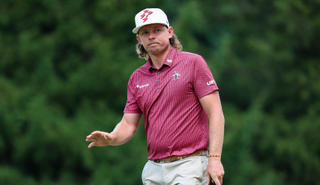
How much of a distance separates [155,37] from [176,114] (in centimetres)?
60

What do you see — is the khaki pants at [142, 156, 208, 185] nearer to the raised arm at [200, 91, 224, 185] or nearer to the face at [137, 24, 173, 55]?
the raised arm at [200, 91, 224, 185]

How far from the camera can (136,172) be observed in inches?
478

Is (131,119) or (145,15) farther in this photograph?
(131,119)

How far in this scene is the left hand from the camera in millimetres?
3170

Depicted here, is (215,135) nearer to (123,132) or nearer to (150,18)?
(123,132)

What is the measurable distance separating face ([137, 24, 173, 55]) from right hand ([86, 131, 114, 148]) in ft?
2.33

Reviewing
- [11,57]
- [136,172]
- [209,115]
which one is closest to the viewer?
[209,115]

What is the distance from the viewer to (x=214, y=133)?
328cm

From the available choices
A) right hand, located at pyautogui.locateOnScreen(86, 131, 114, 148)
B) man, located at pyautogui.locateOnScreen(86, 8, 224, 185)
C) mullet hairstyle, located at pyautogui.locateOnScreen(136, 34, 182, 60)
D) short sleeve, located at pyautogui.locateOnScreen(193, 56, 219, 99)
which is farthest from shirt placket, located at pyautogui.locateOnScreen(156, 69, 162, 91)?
right hand, located at pyautogui.locateOnScreen(86, 131, 114, 148)

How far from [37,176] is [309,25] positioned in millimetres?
10461

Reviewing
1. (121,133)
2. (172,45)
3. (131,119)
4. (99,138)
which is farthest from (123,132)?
(172,45)

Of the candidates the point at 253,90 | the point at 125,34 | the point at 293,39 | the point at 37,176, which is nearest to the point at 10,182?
the point at 37,176

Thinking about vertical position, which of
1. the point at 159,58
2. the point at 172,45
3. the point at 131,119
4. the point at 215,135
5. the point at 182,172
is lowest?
the point at 182,172

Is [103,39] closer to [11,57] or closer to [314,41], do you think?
[11,57]
